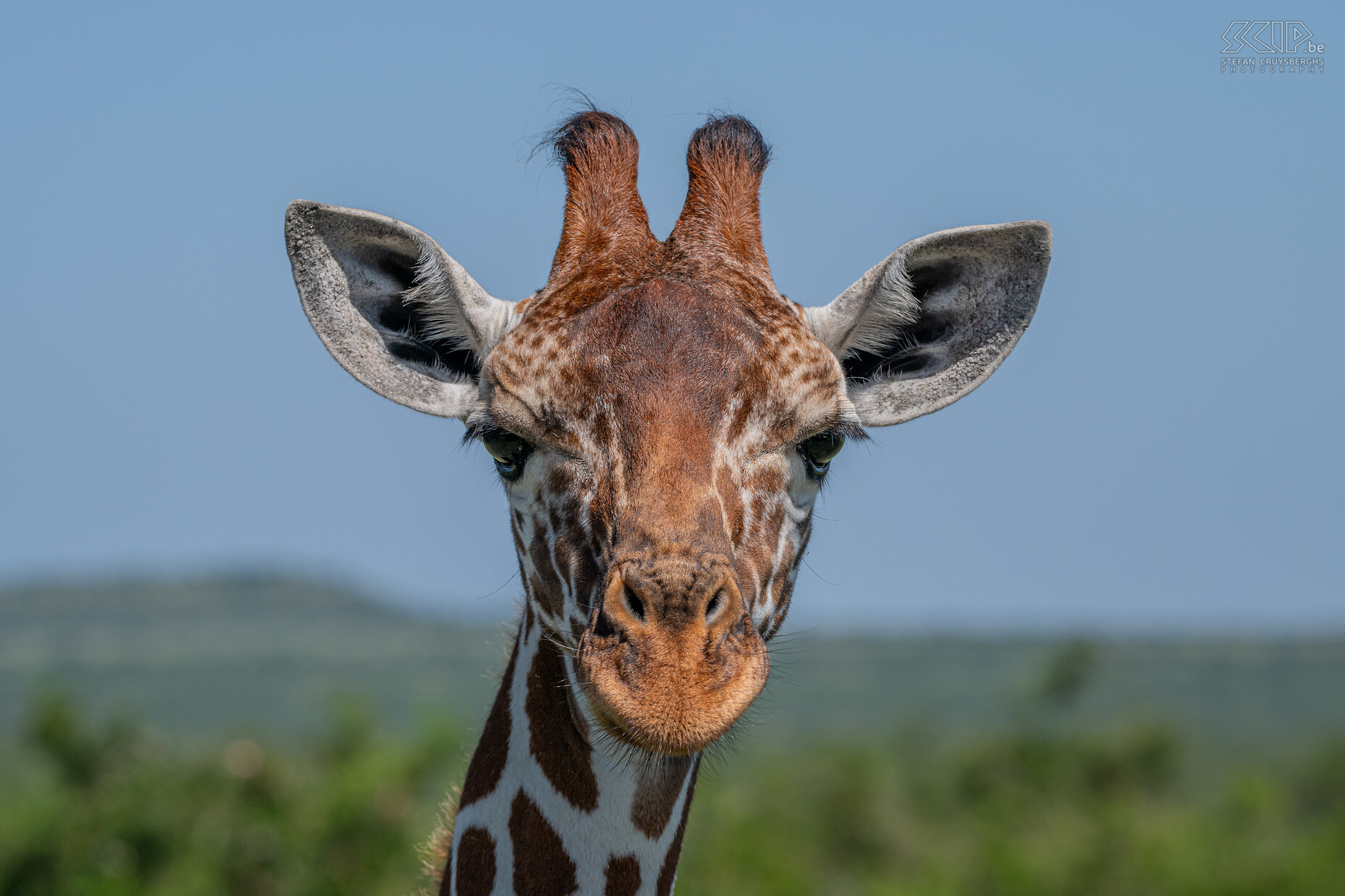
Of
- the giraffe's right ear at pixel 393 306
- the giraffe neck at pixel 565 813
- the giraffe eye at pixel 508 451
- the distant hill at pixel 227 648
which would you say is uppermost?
the giraffe's right ear at pixel 393 306

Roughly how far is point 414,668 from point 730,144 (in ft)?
201

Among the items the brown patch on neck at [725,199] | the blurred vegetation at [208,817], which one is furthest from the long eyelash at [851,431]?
the blurred vegetation at [208,817]

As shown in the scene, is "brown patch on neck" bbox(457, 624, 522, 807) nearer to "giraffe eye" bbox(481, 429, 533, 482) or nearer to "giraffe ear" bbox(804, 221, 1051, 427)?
"giraffe eye" bbox(481, 429, 533, 482)

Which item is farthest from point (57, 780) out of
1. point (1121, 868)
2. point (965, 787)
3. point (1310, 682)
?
point (1310, 682)

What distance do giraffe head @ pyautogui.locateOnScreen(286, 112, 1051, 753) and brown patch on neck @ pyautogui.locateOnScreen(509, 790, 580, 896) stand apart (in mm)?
419

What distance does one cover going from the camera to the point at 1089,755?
3900 centimetres

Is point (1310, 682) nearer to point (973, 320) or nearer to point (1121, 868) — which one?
point (1121, 868)

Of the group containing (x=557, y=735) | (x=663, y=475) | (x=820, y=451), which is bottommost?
(x=557, y=735)

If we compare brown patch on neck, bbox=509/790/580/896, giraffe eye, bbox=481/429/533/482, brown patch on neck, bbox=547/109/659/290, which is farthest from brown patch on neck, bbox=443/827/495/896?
brown patch on neck, bbox=547/109/659/290

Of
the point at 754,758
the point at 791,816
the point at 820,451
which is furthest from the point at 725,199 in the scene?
the point at 754,758

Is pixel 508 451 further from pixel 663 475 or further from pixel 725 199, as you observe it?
pixel 725 199

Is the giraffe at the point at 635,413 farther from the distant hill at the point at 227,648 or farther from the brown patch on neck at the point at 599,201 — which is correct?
the distant hill at the point at 227,648

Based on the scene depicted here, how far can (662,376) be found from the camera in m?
4.90

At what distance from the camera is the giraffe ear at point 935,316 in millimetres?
5637
